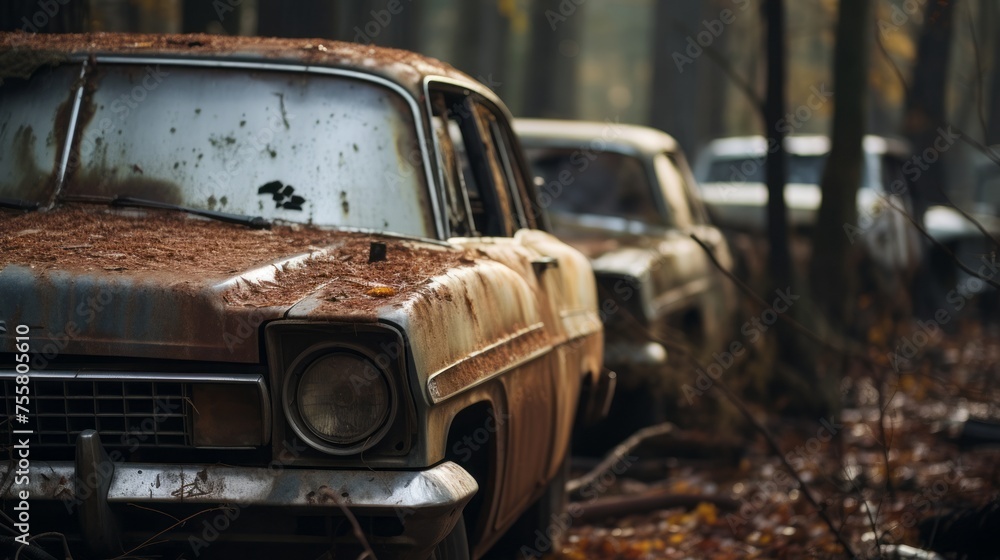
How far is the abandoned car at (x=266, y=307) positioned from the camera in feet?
10.4

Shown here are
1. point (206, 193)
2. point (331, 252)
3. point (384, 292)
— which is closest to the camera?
point (384, 292)

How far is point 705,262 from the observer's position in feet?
29.2

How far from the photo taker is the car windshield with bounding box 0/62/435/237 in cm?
422

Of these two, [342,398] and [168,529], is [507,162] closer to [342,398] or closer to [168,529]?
[342,398]

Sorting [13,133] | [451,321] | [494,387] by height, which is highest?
[13,133]

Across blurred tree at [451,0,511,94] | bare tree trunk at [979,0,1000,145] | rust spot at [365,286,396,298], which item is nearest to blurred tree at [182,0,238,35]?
rust spot at [365,286,396,298]

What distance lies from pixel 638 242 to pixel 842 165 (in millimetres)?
2425

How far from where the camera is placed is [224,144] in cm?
430

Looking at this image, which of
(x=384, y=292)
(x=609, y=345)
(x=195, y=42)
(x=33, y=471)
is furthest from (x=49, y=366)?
(x=609, y=345)

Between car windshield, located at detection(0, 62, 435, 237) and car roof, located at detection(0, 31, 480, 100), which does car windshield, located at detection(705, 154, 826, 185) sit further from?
car windshield, located at detection(0, 62, 435, 237)

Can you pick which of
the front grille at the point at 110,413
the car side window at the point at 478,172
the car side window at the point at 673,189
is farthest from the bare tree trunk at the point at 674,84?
the front grille at the point at 110,413

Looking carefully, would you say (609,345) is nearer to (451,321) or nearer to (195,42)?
(195,42)

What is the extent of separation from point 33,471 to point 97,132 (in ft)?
5.05

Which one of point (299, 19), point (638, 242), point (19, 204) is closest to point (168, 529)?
point (19, 204)
